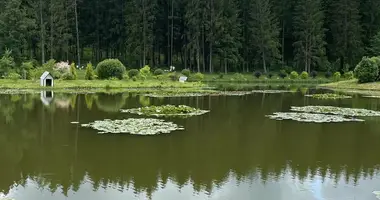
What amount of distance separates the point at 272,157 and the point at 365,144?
4449mm

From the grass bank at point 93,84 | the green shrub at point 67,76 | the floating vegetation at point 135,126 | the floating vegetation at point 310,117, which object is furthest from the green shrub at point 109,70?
the floating vegetation at point 135,126

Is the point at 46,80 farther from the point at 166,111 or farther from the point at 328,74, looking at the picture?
the point at 328,74

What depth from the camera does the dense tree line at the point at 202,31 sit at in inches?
2410

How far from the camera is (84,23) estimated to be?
69688mm

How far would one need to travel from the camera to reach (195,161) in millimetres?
13438

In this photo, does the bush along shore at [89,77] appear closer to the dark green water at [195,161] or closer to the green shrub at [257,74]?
the green shrub at [257,74]

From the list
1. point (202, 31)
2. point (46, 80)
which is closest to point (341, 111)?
point (46, 80)

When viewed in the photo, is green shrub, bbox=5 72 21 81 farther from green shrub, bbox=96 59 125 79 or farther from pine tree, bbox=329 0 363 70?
pine tree, bbox=329 0 363 70

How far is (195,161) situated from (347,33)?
186 ft

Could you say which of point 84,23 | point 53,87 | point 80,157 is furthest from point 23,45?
point 80,157

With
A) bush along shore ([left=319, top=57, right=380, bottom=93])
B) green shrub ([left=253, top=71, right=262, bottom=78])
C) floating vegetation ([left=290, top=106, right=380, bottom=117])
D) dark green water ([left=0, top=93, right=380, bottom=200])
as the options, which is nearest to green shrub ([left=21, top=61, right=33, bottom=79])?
dark green water ([left=0, top=93, right=380, bottom=200])

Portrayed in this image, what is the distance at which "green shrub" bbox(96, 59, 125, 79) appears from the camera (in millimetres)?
47375

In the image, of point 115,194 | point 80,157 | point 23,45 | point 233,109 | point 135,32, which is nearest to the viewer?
point 115,194

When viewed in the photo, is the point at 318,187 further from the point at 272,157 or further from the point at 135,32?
the point at 135,32
